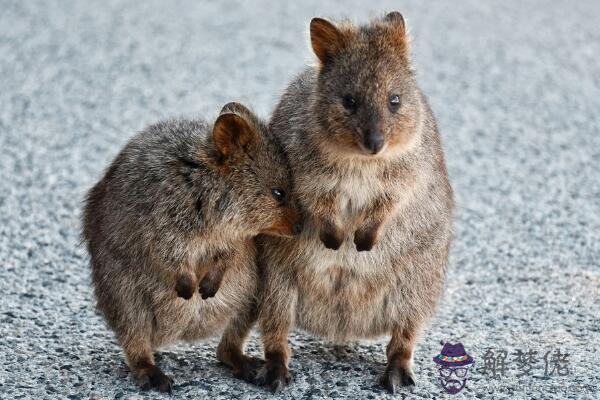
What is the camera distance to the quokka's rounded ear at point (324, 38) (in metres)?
5.74

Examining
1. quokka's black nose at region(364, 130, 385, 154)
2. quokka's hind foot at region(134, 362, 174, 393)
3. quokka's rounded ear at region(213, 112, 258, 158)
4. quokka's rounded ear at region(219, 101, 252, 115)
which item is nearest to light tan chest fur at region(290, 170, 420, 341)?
quokka's black nose at region(364, 130, 385, 154)

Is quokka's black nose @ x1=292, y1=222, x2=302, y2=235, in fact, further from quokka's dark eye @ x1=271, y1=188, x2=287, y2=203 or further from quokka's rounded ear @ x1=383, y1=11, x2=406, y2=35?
quokka's rounded ear @ x1=383, y1=11, x2=406, y2=35

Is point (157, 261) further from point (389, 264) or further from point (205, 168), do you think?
point (389, 264)

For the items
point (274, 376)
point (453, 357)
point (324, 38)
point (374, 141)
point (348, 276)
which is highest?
point (324, 38)

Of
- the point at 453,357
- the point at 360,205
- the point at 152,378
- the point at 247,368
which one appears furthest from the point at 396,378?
the point at 152,378

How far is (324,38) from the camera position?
5.78 m

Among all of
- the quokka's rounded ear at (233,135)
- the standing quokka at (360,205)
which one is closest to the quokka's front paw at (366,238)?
the standing quokka at (360,205)

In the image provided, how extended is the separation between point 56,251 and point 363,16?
6.77 metres

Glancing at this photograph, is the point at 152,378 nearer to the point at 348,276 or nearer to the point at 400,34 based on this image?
the point at 348,276

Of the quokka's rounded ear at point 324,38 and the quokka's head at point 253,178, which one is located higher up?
the quokka's rounded ear at point 324,38

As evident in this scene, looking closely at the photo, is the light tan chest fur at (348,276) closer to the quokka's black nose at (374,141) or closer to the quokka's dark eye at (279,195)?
the quokka's dark eye at (279,195)

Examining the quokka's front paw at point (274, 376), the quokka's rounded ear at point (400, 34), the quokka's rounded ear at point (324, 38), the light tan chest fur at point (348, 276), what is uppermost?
the quokka's rounded ear at point (400, 34)

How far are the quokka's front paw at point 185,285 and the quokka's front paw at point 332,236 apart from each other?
74 cm

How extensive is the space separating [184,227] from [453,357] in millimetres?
1763
